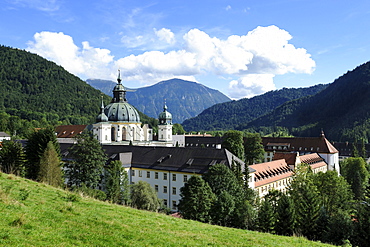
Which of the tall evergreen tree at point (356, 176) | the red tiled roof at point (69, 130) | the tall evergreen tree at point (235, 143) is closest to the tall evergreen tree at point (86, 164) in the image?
the tall evergreen tree at point (235, 143)

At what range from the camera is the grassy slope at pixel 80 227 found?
10172 mm

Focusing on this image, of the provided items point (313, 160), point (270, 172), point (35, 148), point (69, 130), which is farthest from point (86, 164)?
point (69, 130)

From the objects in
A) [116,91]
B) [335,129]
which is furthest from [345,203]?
[335,129]

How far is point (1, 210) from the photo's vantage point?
11.9 m

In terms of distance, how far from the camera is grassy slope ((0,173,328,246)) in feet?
33.4

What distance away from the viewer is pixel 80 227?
11875mm

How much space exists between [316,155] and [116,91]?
188 feet

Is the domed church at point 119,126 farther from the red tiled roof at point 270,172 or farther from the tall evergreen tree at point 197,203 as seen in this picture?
the tall evergreen tree at point 197,203

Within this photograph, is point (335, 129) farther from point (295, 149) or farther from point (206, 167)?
point (206, 167)

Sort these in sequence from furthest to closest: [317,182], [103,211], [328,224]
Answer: [317,182] → [328,224] → [103,211]

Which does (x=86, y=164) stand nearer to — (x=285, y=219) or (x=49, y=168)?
(x=49, y=168)

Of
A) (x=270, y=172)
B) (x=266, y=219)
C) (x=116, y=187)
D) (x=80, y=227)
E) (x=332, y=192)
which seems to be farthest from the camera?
(x=270, y=172)

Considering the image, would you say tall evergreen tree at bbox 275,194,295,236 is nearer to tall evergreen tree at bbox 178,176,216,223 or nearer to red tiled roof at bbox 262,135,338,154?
tall evergreen tree at bbox 178,176,216,223

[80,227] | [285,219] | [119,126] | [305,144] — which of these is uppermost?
[119,126]
